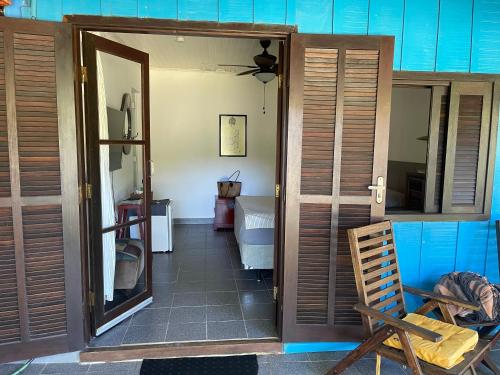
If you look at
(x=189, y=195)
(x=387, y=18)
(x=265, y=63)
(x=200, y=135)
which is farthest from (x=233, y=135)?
(x=387, y=18)

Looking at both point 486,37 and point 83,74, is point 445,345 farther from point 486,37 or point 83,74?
point 83,74

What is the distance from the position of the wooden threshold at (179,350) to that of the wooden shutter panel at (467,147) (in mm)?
1723

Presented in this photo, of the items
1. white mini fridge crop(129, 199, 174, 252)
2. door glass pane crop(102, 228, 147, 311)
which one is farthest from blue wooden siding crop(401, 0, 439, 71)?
white mini fridge crop(129, 199, 174, 252)

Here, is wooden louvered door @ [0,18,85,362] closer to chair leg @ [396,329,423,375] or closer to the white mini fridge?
chair leg @ [396,329,423,375]

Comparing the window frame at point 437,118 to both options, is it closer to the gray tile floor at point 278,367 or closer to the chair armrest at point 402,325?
the chair armrest at point 402,325

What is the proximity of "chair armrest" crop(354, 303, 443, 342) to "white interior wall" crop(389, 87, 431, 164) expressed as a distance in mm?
3142

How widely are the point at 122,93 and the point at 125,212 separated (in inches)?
38.5

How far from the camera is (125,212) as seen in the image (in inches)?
112

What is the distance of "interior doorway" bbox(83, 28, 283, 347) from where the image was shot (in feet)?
8.73

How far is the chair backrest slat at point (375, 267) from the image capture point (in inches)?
81.0

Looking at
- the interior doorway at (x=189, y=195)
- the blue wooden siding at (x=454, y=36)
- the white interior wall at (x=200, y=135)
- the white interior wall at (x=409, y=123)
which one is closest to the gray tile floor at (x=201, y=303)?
the interior doorway at (x=189, y=195)

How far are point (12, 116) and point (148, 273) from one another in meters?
1.62

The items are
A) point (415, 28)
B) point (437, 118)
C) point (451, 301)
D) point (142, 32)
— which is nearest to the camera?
point (451, 301)

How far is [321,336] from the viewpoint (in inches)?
97.1
